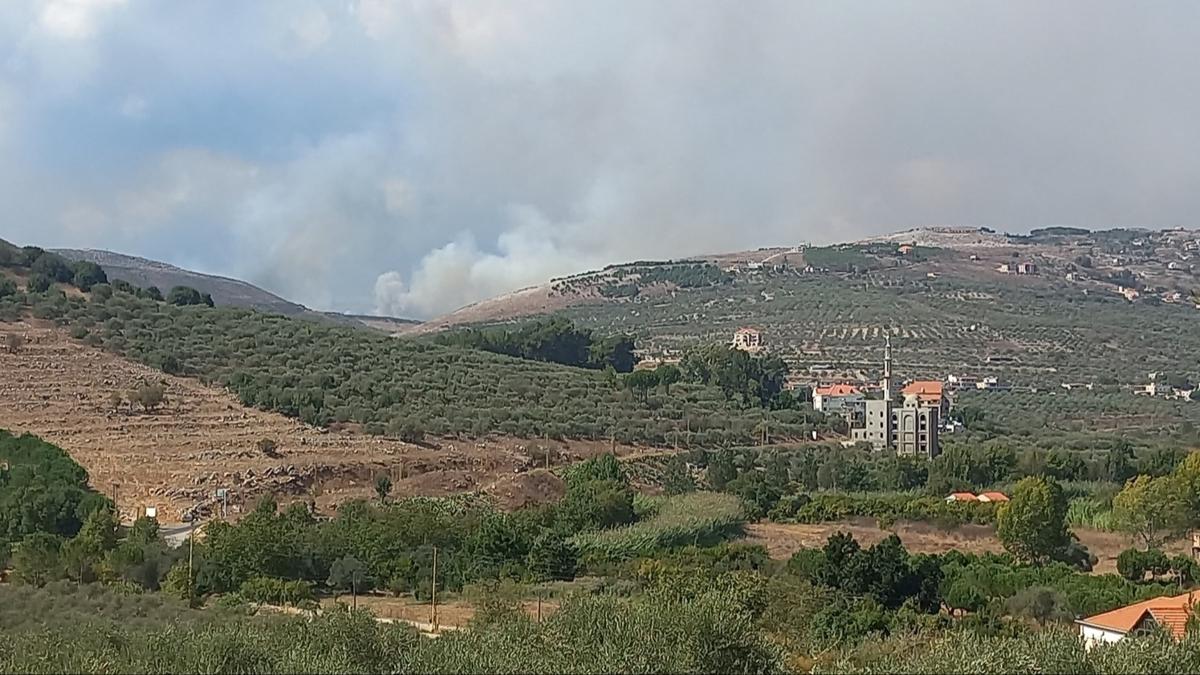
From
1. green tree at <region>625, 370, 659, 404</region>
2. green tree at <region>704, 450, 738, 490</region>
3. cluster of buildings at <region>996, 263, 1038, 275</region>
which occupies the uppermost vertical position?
cluster of buildings at <region>996, 263, 1038, 275</region>

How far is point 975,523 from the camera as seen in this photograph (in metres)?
41.4

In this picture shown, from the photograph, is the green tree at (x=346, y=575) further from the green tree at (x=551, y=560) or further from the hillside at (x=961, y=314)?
the hillside at (x=961, y=314)

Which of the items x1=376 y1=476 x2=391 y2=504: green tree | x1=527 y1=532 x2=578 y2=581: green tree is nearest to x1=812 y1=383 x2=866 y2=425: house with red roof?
x1=376 y1=476 x2=391 y2=504: green tree

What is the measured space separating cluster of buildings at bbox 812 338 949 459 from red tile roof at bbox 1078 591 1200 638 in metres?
30.9

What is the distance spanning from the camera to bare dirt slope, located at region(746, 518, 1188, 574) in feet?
126

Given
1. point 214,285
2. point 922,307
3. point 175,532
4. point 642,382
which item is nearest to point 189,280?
point 214,285

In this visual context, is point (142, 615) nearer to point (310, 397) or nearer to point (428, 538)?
point (428, 538)

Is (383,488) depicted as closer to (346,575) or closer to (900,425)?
(346,575)

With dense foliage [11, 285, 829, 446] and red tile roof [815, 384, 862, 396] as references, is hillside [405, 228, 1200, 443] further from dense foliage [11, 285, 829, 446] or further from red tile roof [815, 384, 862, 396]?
dense foliage [11, 285, 829, 446]

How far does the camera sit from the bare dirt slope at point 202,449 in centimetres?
3806

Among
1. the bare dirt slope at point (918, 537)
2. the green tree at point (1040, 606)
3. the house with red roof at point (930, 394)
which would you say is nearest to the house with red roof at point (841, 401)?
the house with red roof at point (930, 394)

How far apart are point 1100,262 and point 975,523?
101438 mm

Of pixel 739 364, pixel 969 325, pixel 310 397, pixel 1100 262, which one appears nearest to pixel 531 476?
pixel 310 397

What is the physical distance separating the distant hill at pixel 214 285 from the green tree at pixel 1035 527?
369ft
